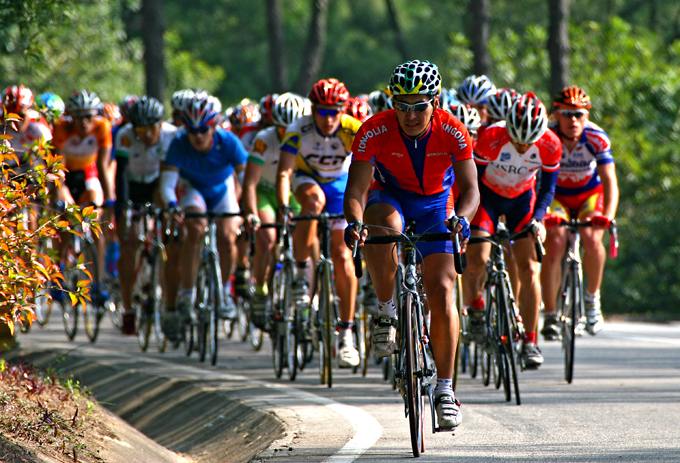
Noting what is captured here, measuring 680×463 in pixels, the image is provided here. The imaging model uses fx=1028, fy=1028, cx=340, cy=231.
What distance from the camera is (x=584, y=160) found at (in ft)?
32.3

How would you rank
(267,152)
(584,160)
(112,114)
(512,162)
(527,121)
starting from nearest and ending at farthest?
(527,121)
(512,162)
(584,160)
(267,152)
(112,114)

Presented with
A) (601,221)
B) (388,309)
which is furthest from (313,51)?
(388,309)

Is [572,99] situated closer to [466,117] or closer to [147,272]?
[466,117]

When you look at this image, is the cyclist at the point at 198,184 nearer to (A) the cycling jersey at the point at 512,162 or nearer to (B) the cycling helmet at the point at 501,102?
(B) the cycling helmet at the point at 501,102

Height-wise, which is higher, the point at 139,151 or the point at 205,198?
the point at 139,151

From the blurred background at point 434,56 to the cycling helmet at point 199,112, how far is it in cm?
138

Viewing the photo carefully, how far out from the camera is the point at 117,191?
12.6 metres

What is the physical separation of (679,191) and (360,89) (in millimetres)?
28715

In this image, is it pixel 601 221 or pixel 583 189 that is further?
pixel 583 189

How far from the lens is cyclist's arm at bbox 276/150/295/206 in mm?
8797

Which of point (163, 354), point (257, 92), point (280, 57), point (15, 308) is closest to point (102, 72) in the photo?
point (280, 57)

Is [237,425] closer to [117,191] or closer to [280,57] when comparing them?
[117,191]

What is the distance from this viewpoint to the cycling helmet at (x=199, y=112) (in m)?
10.1

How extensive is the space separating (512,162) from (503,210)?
1.34ft
